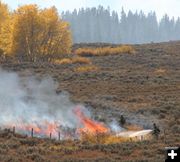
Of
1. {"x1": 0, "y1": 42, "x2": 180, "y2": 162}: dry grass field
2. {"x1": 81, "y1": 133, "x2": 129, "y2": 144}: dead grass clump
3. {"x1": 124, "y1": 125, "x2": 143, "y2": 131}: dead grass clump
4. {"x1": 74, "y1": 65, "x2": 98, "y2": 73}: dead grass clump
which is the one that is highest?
{"x1": 74, "y1": 65, "x2": 98, "y2": 73}: dead grass clump

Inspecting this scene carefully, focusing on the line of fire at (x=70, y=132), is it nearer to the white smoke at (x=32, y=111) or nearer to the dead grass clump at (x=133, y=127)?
the white smoke at (x=32, y=111)

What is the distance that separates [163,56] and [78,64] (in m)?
17.8

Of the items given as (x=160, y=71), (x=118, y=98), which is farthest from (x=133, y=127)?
(x=160, y=71)

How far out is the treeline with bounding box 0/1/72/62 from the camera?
7750cm

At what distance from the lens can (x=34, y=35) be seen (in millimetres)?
77812

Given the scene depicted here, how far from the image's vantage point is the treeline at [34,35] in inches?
3051

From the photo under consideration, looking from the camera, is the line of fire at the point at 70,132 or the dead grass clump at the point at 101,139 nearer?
the dead grass clump at the point at 101,139

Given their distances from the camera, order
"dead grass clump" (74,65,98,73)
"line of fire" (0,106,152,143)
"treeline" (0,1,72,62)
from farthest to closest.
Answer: "treeline" (0,1,72,62) < "dead grass clump" (74,65,98,73) < "line of fire" (0,106,152,143)

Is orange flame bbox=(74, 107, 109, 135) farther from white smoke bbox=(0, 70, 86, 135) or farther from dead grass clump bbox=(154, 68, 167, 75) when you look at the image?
dead grass clump bbox=(154, 68, 167, 75)

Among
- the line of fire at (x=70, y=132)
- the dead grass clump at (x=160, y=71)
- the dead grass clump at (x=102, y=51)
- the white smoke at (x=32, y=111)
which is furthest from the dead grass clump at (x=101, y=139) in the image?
the dead grass clump at (x=102, y=51)

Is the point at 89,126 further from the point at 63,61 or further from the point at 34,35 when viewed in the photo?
the point at 34,35

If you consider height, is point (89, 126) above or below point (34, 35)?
below

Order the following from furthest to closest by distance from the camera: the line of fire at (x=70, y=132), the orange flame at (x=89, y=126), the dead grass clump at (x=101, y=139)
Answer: the orange flame at (x=89, y=126) → the line of fire at (x=70, y=132) → the dead grass clump at (x=101, y=139)

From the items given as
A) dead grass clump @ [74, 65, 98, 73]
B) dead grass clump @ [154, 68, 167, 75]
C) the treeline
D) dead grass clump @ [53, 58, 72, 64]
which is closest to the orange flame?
dead grass clump @ [74, 65, 98, 73]
